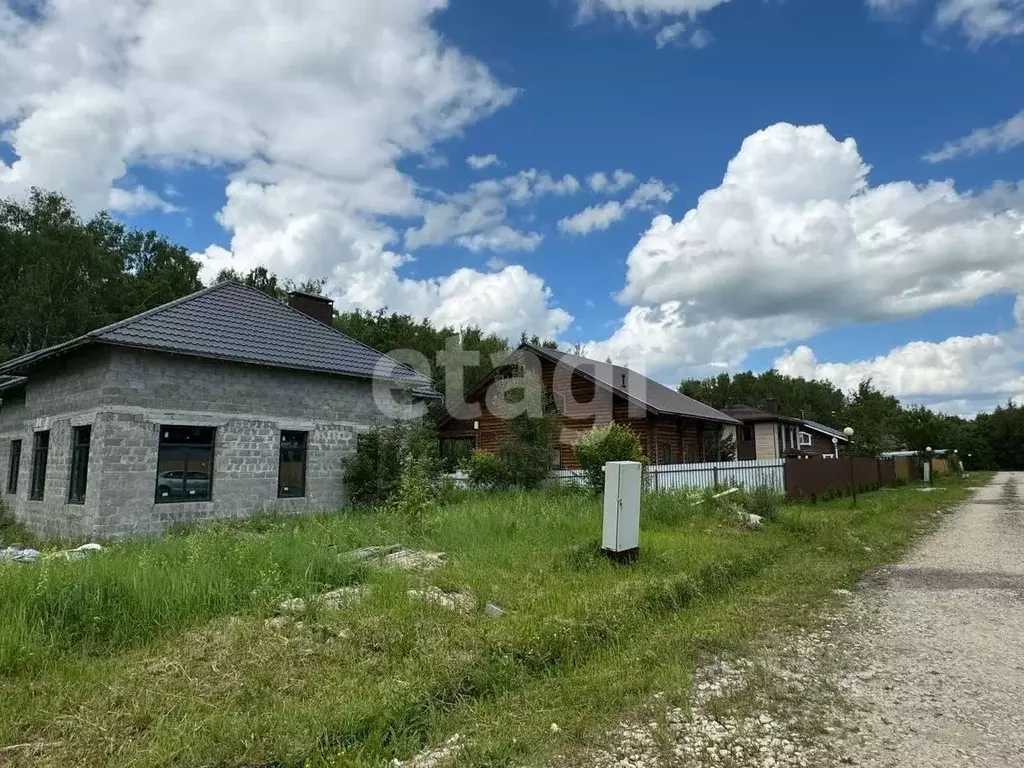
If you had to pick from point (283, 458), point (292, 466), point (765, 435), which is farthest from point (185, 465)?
point (765, 435)

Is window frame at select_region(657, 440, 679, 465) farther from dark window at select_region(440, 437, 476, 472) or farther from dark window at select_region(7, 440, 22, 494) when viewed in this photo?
dark window at select_region(7, 440, 22, 494)

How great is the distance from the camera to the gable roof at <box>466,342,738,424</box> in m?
24.2

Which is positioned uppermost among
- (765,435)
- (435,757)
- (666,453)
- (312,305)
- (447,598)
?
(312,305)

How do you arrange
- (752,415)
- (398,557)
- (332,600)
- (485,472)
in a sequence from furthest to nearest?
1. (752,415)
2. (485,472)
3. (398,557)
4. (332,600)

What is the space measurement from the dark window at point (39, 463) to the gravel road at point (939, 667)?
57.0 feet

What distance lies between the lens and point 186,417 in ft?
45.3

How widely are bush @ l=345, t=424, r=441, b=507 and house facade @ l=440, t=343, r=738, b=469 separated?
6.16 m

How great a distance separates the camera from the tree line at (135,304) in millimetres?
34000

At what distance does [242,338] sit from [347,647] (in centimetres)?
1221

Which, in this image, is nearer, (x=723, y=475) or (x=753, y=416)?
(x=723, y=475)

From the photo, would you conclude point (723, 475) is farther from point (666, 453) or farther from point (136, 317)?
point (136, 317)

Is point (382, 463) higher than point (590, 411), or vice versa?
point (590, 411)

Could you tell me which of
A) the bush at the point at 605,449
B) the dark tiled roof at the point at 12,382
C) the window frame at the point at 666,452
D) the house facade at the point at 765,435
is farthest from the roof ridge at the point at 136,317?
the house facade at the point at 765,435

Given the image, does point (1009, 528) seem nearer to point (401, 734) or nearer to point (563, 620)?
point (563, 620)
